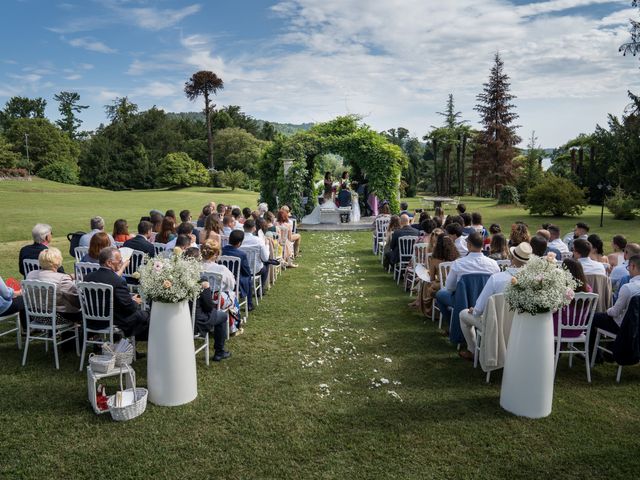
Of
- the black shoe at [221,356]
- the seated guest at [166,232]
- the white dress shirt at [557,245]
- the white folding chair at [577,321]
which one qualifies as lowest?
the black shoe at [221,356]

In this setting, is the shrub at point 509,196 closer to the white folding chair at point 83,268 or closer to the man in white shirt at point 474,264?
the man in white shirt at point 474,264

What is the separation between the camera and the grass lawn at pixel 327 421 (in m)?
3.62

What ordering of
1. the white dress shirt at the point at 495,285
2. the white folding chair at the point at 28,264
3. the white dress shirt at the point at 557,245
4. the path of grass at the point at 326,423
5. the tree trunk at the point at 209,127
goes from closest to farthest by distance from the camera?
the path of grass at the point at 326,423, the white dress shirt at the point at 495,285, the white folding chair at the point at 28,264, the white dress shirt at the point at 557,245, the tree trunk at the point at 209,127

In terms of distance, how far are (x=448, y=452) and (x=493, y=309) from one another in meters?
1.84

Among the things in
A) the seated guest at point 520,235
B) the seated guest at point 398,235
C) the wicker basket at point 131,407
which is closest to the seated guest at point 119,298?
the wicker basket at point 131,407

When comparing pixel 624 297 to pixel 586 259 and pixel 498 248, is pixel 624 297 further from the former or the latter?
pixel 498 248

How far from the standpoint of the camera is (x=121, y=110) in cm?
7231

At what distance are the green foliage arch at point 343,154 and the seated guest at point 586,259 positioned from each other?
14890 millimetres

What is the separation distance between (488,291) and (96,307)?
14.9 feet

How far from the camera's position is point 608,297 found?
5.85 m

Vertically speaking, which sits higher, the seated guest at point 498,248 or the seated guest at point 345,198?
the seated guest at point 345,198

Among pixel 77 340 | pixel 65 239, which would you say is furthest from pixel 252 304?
pixel 65 239

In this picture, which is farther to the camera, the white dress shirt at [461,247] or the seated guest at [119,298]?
the white dress shirt at [461,247]

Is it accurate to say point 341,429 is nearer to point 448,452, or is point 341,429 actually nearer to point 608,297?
point 448,452
